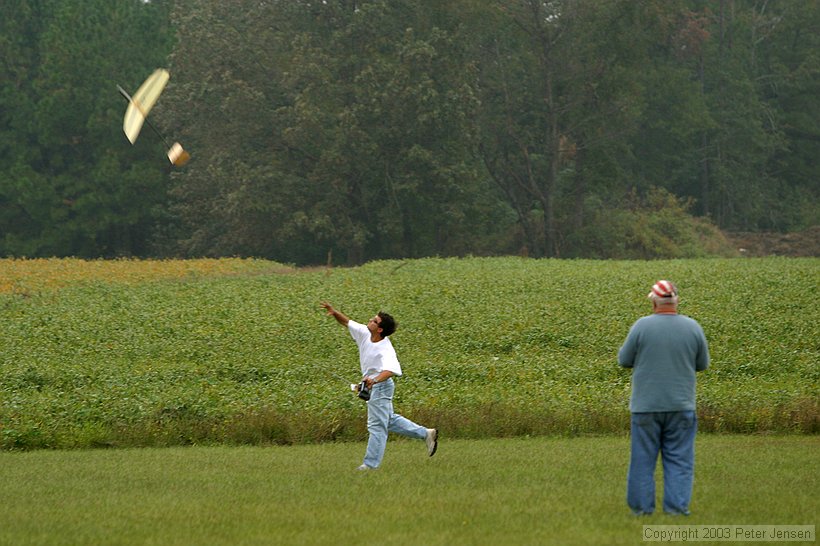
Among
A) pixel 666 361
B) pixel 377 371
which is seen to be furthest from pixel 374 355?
pixel 666 361

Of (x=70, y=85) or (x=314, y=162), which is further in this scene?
(x=70, y=85)

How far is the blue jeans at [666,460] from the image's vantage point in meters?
9.74

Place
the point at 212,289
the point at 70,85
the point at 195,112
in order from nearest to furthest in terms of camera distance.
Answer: the point at 212,289 < the point at 195,112 < the point at 70,85

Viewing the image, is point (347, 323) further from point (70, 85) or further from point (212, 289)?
point (70, 85)

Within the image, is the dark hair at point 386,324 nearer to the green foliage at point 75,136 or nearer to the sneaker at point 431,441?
the sneaker at point 431,441

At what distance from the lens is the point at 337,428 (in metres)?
16.9

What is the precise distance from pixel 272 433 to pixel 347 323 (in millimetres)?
4192

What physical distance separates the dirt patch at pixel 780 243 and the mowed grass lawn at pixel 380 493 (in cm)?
5352

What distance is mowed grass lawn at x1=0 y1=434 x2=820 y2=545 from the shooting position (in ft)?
30.9

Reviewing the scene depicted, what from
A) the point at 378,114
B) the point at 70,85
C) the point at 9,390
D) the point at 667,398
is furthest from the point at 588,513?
the point at 70,85

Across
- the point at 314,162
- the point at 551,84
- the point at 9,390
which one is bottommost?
the point at 9,390

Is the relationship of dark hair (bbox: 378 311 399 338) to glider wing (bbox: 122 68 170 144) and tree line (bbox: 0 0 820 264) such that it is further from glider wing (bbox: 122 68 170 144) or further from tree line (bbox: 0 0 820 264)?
tree line (bbox: 0 0 820 264)

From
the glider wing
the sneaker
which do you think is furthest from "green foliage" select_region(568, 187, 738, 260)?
the glider wing

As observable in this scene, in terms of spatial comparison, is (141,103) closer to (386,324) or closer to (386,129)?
(386,324)
